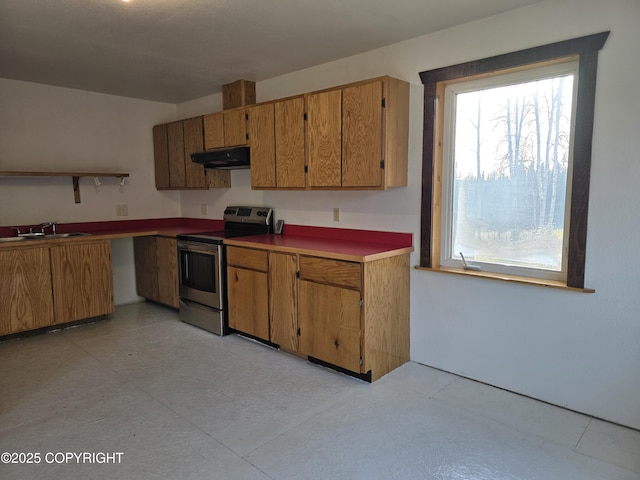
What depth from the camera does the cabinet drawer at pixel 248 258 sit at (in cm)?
336

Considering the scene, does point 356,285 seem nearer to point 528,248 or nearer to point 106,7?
point 528,248

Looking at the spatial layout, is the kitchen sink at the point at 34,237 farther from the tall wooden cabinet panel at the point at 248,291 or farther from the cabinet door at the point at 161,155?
the tall wooden cabinet panel at the point at 248,291

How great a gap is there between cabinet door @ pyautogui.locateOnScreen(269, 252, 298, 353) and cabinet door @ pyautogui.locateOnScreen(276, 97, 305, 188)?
2.11 ft

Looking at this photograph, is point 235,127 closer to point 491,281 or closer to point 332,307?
point 332,307

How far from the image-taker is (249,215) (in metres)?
4.20

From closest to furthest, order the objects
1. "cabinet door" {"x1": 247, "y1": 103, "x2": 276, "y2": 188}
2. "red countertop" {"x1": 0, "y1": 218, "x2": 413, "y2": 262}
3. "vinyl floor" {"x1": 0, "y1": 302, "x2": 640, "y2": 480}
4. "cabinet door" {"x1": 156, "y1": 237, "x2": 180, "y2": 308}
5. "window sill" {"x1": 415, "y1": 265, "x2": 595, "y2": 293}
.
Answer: "vinyl floor" {"x1": 0, "y1": 302, "x2": 640, "y2": 480} < "window sill" {"x1": 415, "y1": 265, "x2": 595, "y2": 293} < "red countertop" {"x1": 0, "y1": 218, "x2": 413, "y2": 262} < "cabinet door" {"x1": 247, "y1": 103, "x2": 276, "y2": 188} < "cabinet door" {"x1": 156, "y1": 237, "x2": 180, "y2": 308}

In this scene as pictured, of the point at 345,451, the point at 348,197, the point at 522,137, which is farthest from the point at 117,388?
the point at 522,137

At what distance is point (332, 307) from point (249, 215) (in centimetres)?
167

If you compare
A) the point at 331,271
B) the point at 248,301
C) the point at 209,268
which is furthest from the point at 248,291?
the point at 331,271

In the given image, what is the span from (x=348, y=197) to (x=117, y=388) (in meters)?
2.18

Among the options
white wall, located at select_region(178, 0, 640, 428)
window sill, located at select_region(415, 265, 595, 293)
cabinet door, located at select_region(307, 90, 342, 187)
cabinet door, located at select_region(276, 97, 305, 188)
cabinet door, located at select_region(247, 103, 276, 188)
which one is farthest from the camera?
cabinet door, located at select_region(247, 103, 276, 188)

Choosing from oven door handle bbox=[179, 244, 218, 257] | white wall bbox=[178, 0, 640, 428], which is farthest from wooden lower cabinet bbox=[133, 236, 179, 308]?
white wall bbox=[178, 0, 640, 428]

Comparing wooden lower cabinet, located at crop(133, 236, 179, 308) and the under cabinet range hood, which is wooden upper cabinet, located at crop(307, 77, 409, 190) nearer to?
the under cabinet range hood

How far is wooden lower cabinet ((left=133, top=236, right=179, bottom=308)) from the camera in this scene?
4387mm
